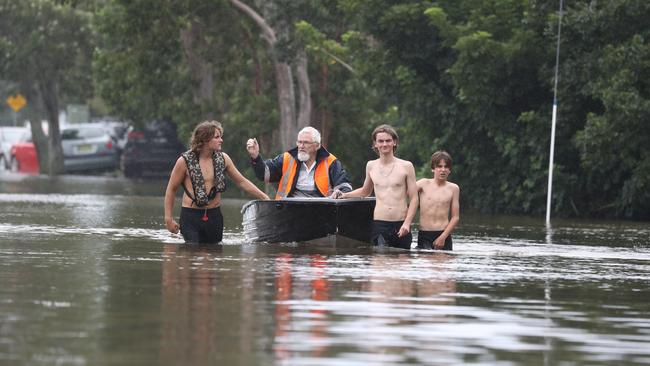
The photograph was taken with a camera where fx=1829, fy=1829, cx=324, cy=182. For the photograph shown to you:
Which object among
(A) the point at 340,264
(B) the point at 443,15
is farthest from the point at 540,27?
(A) the point at 340,264

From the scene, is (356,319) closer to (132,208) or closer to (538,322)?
(538,322)

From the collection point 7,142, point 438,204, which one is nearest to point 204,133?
point 438,204

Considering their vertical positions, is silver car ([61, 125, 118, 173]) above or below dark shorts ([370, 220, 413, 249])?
above

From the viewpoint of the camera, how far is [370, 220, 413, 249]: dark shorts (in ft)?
63.3

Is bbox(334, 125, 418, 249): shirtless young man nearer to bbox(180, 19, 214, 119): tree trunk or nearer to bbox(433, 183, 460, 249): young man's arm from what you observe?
bbox(433, 183, 460, 249): young man's arm

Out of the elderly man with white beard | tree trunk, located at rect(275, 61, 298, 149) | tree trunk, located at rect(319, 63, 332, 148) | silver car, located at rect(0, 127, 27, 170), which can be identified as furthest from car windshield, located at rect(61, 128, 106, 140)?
the elderly man with white beard

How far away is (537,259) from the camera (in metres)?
19.2

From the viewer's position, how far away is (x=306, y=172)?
20.3 meters

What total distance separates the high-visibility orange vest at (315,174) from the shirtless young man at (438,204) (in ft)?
3.53

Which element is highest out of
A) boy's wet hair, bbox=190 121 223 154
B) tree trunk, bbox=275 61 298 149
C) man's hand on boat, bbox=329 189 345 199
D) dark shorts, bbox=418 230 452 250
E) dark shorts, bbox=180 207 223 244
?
tree trunk, bbox=275 61 298 149

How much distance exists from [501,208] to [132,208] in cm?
942

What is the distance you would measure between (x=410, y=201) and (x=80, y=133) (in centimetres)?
4640

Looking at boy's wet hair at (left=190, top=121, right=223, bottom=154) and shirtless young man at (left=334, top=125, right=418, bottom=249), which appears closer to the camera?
boy's wet hair at (left=190, top=121, right=223, bottom=154)

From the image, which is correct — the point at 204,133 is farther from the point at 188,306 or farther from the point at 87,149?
the point at 87,149
